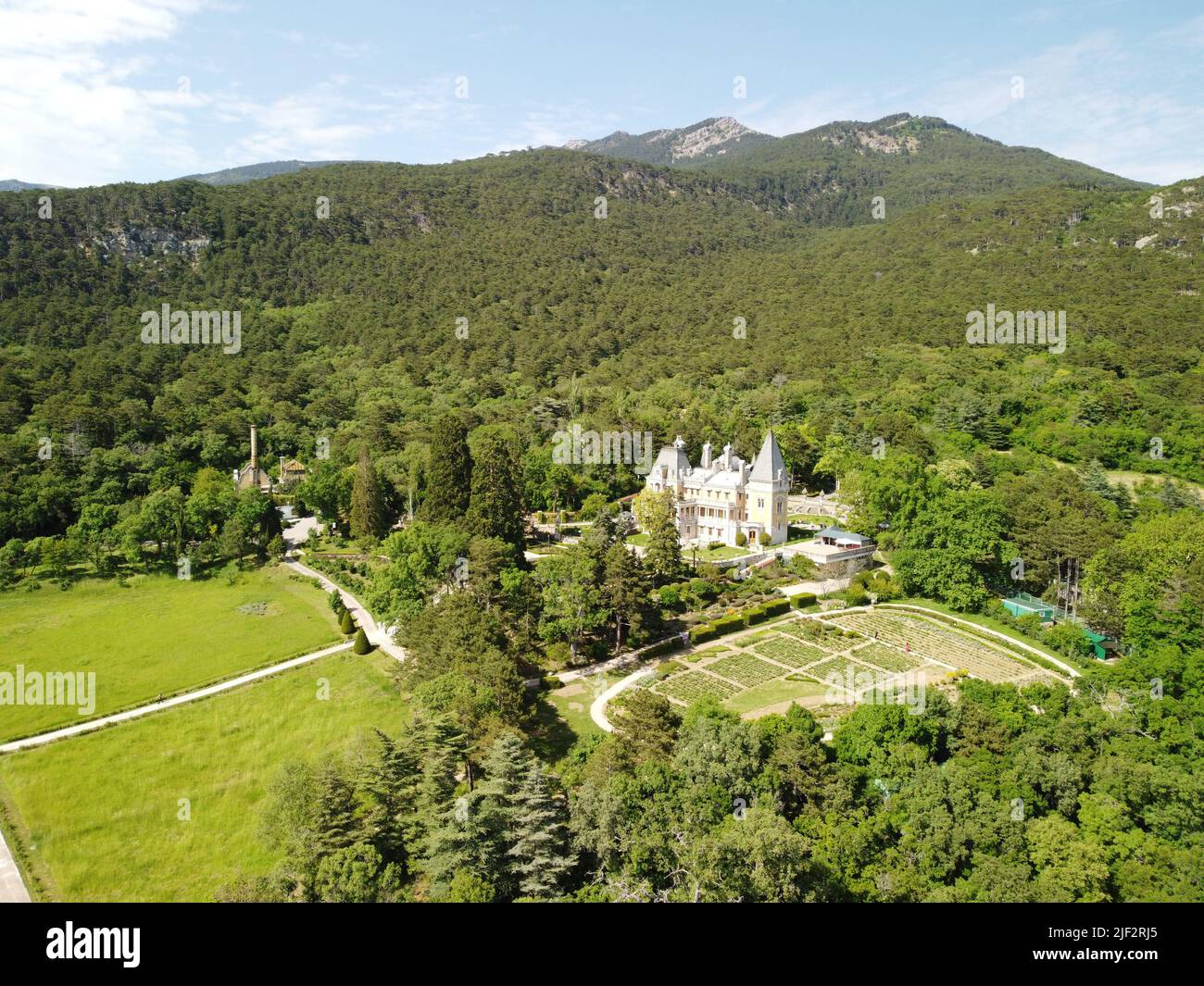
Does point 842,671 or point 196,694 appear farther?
point 842,671

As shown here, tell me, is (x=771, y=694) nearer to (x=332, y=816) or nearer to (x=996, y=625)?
(x=996, y=625)

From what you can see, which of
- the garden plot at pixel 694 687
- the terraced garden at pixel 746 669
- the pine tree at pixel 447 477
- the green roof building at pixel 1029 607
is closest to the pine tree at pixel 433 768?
the garden plot at pixel 694 687

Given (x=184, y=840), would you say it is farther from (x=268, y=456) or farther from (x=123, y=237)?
(x=123, y=237)

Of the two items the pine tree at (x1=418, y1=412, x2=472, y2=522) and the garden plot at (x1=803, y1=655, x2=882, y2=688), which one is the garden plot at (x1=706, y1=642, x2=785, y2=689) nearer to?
the garden plot at (x1=803, y1=655, x2=882, y2=688)

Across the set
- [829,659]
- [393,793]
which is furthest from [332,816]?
[829,659]

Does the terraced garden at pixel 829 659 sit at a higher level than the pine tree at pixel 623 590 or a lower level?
lower

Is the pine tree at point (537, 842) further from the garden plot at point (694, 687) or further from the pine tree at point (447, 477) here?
the pine tree at point (447, 477)

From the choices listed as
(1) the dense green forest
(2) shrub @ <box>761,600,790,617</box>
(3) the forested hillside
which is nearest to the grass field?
(2) shrub @ <box>761,600,790,617</box>
